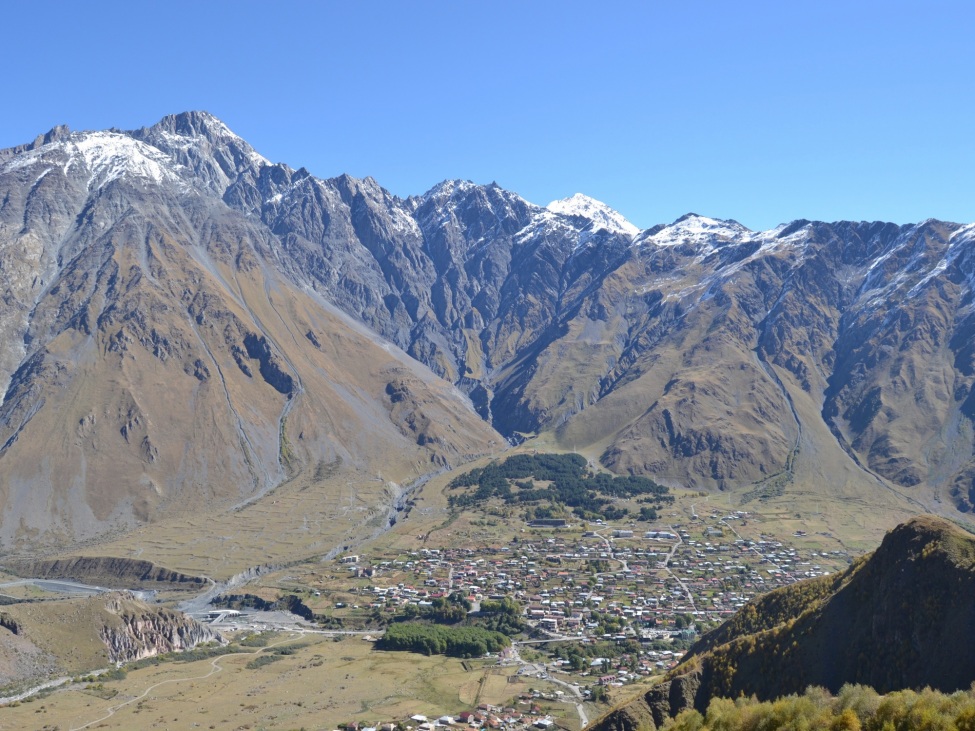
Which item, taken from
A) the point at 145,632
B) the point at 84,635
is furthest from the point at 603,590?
the point at 84,635

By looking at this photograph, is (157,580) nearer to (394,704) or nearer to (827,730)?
(394,704)

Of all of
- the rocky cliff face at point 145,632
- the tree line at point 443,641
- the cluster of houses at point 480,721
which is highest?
the rocky cliff face at point 145,632

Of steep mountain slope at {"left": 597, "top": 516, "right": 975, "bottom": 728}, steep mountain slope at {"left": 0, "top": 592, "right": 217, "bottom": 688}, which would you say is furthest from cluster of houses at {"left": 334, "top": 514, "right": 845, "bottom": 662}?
steep mountain slope at {"left": 597, "top": 516, "right": 975, "bottom": 728}

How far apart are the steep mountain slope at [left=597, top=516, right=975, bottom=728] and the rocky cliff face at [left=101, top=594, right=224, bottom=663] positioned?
88.4 m

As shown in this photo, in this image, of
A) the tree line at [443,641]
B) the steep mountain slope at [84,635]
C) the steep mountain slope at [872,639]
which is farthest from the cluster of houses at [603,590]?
the steep mountain slope at [872,639]

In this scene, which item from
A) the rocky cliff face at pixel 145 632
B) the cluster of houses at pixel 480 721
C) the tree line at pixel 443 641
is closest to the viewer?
the cluster of houses at pixel 480 721

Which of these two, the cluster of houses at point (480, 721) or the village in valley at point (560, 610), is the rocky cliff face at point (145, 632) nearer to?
the village in valley at point (560, 610)

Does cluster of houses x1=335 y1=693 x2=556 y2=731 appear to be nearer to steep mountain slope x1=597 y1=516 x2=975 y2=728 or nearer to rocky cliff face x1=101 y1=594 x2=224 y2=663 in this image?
steep mountain slope x1=597 y1=516 x2=975 y2=728

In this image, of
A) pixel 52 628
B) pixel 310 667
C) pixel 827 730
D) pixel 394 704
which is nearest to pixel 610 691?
pixel 394 704

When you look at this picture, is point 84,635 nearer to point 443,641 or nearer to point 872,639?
point 443,641

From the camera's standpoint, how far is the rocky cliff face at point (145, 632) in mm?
140750

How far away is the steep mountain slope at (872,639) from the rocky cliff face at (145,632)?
8836cm

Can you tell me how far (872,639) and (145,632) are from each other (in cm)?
10885

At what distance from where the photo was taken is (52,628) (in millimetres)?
138625
